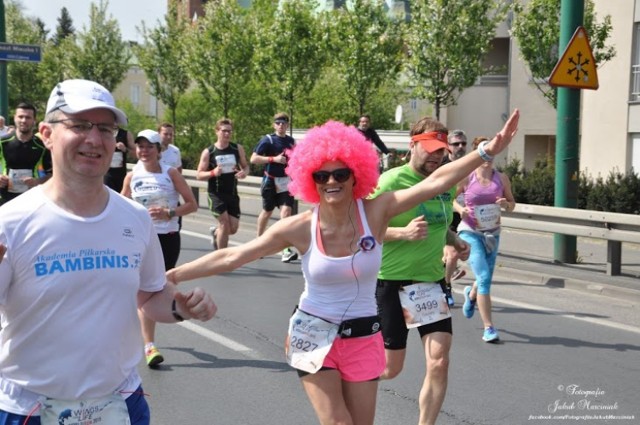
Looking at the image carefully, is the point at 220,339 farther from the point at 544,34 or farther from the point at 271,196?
the point at 544,34

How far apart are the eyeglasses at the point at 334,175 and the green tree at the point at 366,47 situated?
69.8ft

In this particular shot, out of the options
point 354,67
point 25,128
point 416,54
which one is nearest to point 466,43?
point 416,54

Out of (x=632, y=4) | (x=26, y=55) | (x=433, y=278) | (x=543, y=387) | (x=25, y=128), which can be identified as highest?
(x=632, y=4)

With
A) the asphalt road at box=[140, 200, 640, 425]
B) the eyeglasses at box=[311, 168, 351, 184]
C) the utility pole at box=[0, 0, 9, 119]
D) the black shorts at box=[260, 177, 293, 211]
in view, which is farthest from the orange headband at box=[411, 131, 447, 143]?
the utility pole at box=[0, 0, 9, 119]

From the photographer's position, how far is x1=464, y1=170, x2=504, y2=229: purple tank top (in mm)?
8289

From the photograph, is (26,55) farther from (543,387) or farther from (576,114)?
(543,387)

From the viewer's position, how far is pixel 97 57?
39469 millimetres

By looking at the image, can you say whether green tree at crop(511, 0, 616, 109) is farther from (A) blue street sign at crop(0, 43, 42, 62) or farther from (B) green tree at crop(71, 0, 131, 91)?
(B) green tree at crop(71, 0, 131, 91)

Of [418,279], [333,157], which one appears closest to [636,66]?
[418,279]

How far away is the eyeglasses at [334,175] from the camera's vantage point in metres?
4.33

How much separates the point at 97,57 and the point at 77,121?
38.4 metres

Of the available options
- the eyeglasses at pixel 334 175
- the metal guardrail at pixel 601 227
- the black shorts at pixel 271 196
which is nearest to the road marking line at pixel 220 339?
the eyeglasses at pixel 334 175

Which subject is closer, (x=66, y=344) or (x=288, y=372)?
(x=66, y=344)

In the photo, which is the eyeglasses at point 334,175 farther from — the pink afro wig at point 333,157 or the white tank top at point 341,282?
the white tank top at point 341,282
